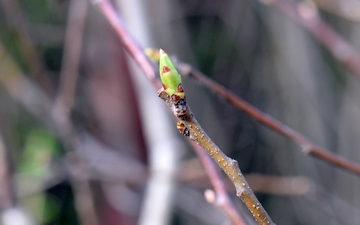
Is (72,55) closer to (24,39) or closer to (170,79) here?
(24,39)

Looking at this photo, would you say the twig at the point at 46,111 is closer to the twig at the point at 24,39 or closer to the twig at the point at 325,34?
the twig at the point at 24,39

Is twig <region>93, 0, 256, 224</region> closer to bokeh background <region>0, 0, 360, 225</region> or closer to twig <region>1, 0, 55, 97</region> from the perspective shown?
bokeh background <region>0, 0, 360, 225</region>

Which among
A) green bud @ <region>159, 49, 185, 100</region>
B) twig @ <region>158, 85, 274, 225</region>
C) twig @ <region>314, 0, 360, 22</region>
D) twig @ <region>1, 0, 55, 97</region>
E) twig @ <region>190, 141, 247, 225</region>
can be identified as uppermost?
twig @ <region>314, 0, 360, 22</region>

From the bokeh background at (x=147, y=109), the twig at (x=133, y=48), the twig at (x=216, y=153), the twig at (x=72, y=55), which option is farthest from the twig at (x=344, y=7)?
the twig at (x=216, y=153)

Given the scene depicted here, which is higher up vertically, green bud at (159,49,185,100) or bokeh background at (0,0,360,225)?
bokeh background at (0,0,360,225)

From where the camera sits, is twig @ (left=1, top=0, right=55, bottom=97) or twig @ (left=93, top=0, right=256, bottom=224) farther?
twig @ (left=1, top=0, right=55, bottom=97)

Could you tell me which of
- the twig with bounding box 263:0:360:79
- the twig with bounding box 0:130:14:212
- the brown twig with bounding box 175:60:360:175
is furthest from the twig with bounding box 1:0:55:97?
the brown twig with bounding box 175:60:360:175

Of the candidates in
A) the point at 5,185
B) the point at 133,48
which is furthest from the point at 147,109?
the point at 133,48
